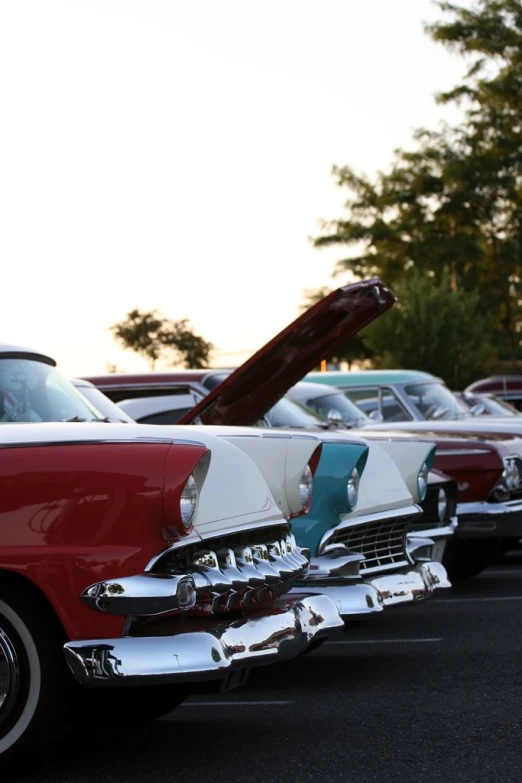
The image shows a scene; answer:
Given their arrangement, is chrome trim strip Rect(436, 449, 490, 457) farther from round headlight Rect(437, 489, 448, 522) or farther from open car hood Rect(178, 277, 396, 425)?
open car hood Rect(178, 277, 396, 425)

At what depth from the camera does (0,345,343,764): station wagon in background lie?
4.53 m

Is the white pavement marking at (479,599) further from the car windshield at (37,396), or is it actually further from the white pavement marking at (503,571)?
the car windshield at (37,396)

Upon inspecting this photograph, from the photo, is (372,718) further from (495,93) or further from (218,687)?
(495,93)

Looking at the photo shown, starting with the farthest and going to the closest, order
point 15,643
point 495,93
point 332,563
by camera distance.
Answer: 1. point 495,93
2. point 332,563
3. point 15,643

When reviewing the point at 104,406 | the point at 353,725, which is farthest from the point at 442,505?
the point at 353,725

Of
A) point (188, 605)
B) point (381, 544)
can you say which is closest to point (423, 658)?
point (381, 544)

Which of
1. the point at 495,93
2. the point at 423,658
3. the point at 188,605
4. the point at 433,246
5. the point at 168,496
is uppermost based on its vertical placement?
the point at 495,93

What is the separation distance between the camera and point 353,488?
697cm

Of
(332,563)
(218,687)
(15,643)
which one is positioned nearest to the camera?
(15,643)

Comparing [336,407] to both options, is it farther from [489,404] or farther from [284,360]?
[489,404]

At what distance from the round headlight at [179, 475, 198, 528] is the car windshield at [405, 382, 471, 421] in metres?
8.68

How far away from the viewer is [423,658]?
7.48m

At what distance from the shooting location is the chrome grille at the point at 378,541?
712 cm

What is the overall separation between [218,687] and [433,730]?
3.19 feet
